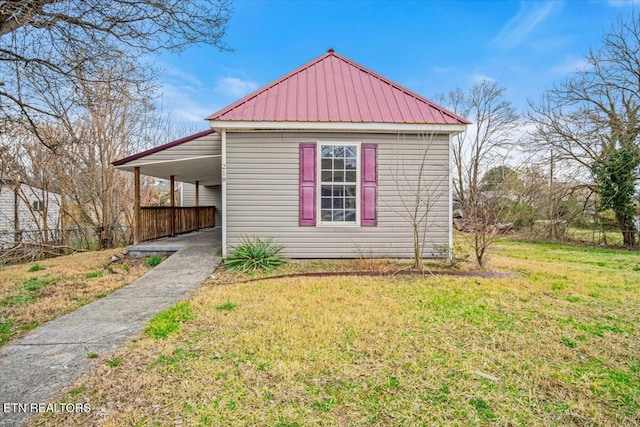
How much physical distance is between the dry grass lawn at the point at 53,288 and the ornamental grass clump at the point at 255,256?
188cm

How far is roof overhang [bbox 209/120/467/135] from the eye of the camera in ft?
22.4

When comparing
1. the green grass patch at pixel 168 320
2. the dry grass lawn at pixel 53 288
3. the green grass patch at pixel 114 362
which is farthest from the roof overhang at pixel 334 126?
the green grass patch at pixel 114 362

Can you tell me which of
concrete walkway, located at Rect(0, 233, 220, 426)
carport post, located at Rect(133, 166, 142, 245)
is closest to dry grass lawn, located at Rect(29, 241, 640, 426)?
concrete walkway, located at Rect(0, 233, 220, 426)

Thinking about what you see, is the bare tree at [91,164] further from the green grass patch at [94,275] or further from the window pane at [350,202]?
the window pane at [350,202]

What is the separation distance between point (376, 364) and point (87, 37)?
6.53m

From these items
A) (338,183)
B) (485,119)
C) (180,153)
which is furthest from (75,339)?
(485,119)

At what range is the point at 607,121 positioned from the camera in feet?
41.2

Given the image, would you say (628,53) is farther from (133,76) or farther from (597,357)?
(133,76)

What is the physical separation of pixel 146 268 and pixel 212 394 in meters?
5.58

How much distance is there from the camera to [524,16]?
11180 mm

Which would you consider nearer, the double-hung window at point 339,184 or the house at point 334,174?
the house at point 334,174

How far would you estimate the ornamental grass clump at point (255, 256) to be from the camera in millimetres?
6539

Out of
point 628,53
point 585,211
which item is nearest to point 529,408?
point 585,211

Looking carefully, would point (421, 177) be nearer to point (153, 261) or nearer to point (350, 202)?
point (350, 202)
